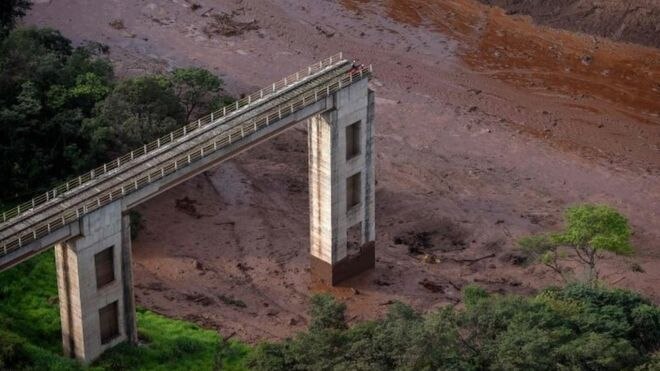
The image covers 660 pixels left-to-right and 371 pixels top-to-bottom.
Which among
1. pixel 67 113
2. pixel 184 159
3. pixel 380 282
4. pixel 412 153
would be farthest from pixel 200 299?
pixel 412 153

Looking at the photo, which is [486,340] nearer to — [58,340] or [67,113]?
[58,340]

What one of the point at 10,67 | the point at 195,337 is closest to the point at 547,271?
the point at 195,337

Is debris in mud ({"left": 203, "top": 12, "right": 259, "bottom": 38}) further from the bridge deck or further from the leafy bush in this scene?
the leafy bush

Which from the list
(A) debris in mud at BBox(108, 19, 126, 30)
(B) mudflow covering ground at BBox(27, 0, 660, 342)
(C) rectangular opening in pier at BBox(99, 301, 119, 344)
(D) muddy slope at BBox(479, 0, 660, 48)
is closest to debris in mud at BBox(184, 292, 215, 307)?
(B) mudflow covering ground at BBox(27, 0, 660, 342)

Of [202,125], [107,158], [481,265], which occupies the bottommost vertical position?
[481,265]

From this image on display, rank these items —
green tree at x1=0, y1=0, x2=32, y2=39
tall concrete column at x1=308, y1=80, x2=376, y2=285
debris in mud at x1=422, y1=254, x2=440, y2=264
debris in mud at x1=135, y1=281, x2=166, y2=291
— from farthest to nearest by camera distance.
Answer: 1. green tree at x1=0, y1=0, x2=32, y2=39
2. debris in mud at x1=422, y1=254, x2=440, y2=264
3. debris in mud at x1=135, y1=281, x2=166, y2=291
4. tall concrete column at x1=308, y1=80, x2=376, y2=285

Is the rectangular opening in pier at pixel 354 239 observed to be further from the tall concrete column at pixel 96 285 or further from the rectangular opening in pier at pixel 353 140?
the tall concrete column at pixel 96 285

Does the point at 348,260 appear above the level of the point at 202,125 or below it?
below

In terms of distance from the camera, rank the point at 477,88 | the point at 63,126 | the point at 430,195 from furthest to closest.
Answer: the point at 477,88 < the point at 430,195 < the point at 63,126

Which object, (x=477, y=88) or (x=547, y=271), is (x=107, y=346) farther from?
(x=477, y=88)
